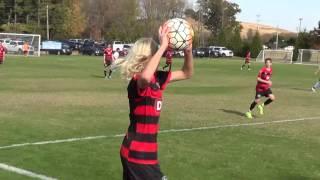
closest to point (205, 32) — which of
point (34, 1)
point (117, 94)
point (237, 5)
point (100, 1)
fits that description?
point (237, 5)

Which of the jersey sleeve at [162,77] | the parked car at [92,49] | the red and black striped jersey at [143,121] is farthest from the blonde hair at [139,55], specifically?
the parked car at [92,49]

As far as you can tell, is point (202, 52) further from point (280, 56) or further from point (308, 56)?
point (308, 56)

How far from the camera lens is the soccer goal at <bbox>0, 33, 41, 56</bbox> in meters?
68.9

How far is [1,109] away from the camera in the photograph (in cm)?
1595

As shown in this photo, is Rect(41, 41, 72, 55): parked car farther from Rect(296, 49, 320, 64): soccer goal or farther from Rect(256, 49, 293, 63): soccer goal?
Rect(296, 49, 320, 64): soccer goal

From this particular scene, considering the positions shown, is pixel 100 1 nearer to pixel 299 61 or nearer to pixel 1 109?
pixel 299 61

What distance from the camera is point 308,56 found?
8400 centimetres

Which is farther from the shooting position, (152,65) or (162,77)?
(162,77)

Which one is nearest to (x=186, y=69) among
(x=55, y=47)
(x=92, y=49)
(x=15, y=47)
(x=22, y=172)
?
(x=22, y=172)

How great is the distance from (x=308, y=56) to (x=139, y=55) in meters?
82.4

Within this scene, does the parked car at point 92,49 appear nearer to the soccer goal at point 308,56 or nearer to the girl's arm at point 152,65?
the soccer goal at point 308,56

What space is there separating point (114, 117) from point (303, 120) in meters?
5.30

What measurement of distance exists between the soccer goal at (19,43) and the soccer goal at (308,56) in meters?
37.3

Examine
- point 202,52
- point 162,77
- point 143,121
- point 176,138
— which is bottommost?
point 202,52
